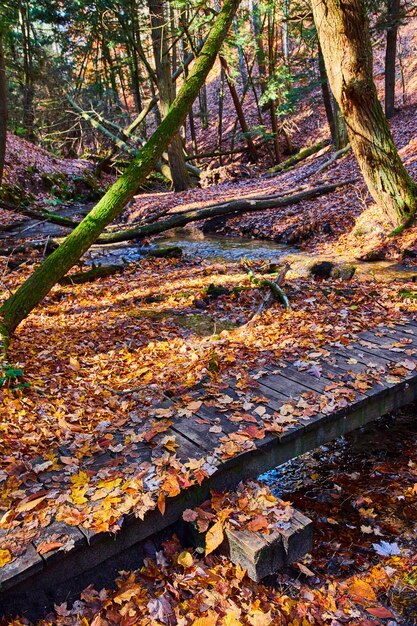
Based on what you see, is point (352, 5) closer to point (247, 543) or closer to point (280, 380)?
point (280, 380)

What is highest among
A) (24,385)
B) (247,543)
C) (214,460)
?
(24,385)

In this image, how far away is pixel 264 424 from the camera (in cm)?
387

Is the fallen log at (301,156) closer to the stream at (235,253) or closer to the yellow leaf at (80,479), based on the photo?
the stream at (235,253)

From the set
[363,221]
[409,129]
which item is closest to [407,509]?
[363,221]

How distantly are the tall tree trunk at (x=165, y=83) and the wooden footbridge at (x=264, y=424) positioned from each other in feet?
41.5

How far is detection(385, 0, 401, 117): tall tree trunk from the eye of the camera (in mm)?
16484

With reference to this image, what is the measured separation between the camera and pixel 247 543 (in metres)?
2.94

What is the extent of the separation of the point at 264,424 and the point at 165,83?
16.5m

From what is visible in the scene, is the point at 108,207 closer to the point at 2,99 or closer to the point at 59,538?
the point at 2,99

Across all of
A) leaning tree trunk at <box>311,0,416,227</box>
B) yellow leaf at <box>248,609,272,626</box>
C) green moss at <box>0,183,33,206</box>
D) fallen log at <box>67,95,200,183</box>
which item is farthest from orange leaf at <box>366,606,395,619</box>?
fallen log at <box>67,95,200,183</box>

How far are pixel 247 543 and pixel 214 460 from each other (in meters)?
0.64

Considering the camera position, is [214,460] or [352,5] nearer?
[214,460]

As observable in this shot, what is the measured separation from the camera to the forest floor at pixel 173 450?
9.62 ft

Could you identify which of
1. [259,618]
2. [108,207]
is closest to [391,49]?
[108,207]
